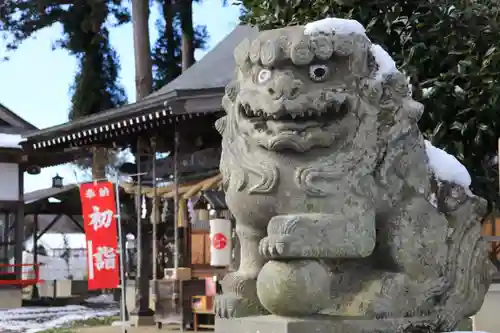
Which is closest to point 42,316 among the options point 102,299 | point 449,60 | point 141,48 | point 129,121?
point 102,299

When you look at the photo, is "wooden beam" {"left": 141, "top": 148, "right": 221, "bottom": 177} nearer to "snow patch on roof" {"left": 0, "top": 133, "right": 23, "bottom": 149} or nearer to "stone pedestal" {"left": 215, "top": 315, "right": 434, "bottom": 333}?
"snow patch on roof" {"left": 0, "top": 133, "right": 23, "bottom": 149}

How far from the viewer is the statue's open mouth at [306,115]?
3307 mm

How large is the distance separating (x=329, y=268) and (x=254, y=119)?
838 mm

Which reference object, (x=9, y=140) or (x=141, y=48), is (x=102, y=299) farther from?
(x=141, y=48)

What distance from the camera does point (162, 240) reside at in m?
11.6

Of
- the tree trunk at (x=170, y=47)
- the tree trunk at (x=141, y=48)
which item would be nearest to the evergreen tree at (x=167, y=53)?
the tree trunk at (x=170, y=47)

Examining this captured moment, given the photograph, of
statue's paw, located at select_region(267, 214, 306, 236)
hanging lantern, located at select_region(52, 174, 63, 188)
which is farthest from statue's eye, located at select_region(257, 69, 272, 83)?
hanging lantern, located at select_region(52, 174, 63, 188)

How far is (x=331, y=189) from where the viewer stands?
10.7 ft

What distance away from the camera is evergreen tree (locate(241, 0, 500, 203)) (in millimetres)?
6027

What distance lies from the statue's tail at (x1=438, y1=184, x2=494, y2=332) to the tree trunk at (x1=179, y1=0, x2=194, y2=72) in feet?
46.0

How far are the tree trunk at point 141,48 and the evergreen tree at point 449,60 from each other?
8.87m

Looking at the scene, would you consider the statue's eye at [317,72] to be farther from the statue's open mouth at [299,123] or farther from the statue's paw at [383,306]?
the statue's paw at [383,306]

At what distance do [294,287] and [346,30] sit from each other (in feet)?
4.38

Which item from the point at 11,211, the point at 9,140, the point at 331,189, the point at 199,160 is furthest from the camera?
the point at 11,211
